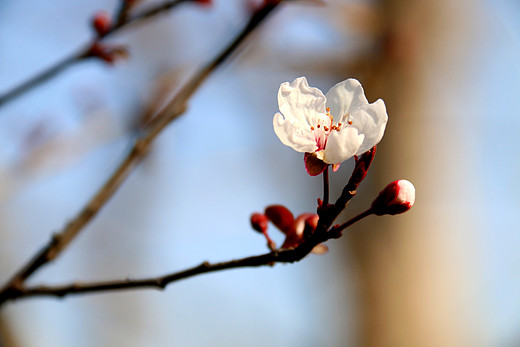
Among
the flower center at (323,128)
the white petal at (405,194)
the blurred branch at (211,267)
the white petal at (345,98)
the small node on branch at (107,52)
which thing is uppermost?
the small node on branch at (107,52)

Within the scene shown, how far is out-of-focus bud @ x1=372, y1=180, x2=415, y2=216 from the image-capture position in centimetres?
63

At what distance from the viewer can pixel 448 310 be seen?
297 centimetres

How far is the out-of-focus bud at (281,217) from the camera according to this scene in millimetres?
729

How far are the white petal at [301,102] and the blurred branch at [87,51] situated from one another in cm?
42

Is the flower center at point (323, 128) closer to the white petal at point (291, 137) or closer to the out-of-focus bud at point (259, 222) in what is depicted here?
the white petal at point (291, 137)

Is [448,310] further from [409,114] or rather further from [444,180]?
[409,114]

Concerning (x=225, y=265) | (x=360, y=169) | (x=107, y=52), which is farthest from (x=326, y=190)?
(x=107, y=52)

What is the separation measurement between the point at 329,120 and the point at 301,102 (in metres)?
0.05

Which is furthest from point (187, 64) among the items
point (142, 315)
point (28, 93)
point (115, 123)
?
point (142, 315)

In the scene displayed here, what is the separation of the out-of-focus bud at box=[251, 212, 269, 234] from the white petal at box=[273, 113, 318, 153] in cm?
17

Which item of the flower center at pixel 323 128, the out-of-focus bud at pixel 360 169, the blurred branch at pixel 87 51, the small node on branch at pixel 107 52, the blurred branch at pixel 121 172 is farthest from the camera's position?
the small node on branch at pixel 107 52

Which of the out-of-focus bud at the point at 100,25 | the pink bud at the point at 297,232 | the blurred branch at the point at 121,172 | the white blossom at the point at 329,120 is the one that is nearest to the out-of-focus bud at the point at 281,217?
the pink bud at the point at 297,232

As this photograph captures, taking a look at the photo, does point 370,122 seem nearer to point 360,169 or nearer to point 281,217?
point 360,169

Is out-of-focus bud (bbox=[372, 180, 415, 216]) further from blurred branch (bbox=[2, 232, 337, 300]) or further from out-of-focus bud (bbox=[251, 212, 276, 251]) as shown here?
out-of-focus bud (bbox=[251, 212, 276, 251])
